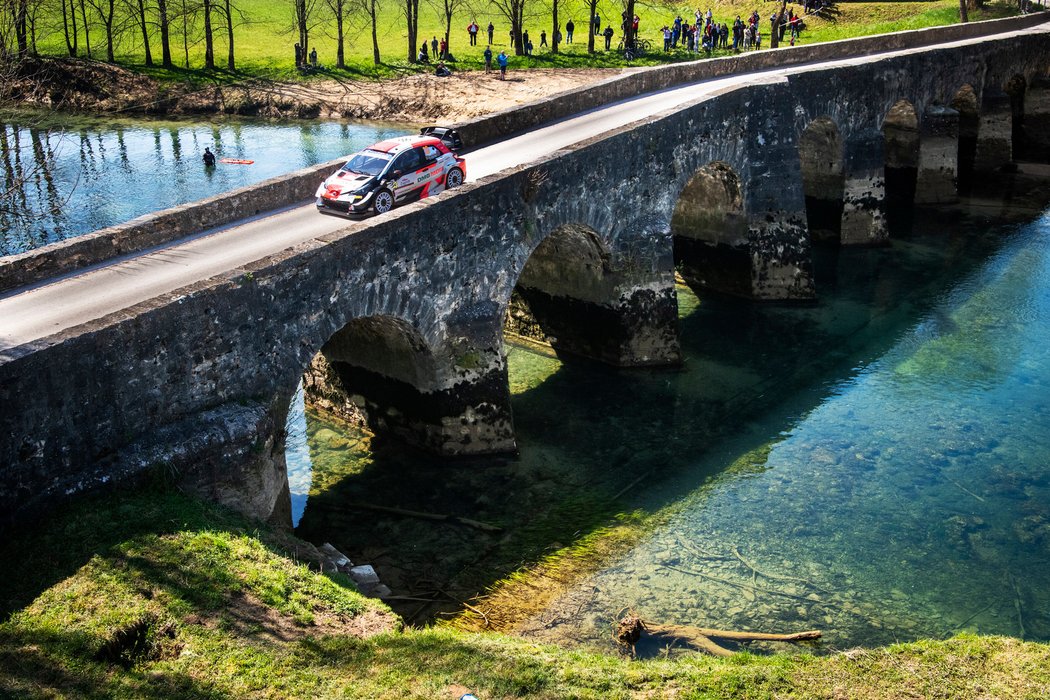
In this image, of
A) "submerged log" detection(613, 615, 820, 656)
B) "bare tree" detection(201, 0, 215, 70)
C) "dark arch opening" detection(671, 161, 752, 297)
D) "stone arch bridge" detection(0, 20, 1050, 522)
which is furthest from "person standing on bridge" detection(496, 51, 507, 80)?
"submerged log" detection(613, 615, 820, 656)

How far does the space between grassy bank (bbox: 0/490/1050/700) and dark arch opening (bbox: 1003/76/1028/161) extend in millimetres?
33921

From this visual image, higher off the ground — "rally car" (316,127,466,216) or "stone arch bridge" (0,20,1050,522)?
"rally car" (316,127,466,216)

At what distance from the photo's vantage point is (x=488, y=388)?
66.1 feet

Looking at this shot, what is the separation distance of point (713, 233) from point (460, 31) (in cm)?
3781

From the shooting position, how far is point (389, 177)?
21.2m

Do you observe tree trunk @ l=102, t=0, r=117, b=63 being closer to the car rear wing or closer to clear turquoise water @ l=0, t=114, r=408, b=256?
clear turquoise water @ l=0, t=114, r=408, b=256

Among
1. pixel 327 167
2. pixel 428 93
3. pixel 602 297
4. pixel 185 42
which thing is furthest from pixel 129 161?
pixel 602 297

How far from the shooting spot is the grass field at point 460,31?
54219mm

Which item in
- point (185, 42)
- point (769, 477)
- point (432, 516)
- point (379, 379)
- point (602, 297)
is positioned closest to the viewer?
point (432, 516)

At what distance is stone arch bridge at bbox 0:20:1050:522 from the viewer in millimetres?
14000

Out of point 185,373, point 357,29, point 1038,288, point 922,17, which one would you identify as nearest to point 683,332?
point 1038,288

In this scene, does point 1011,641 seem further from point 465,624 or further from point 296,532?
point 296,532

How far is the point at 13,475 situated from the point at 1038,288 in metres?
26.6

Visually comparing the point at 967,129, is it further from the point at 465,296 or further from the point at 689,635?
the point at 689,635
